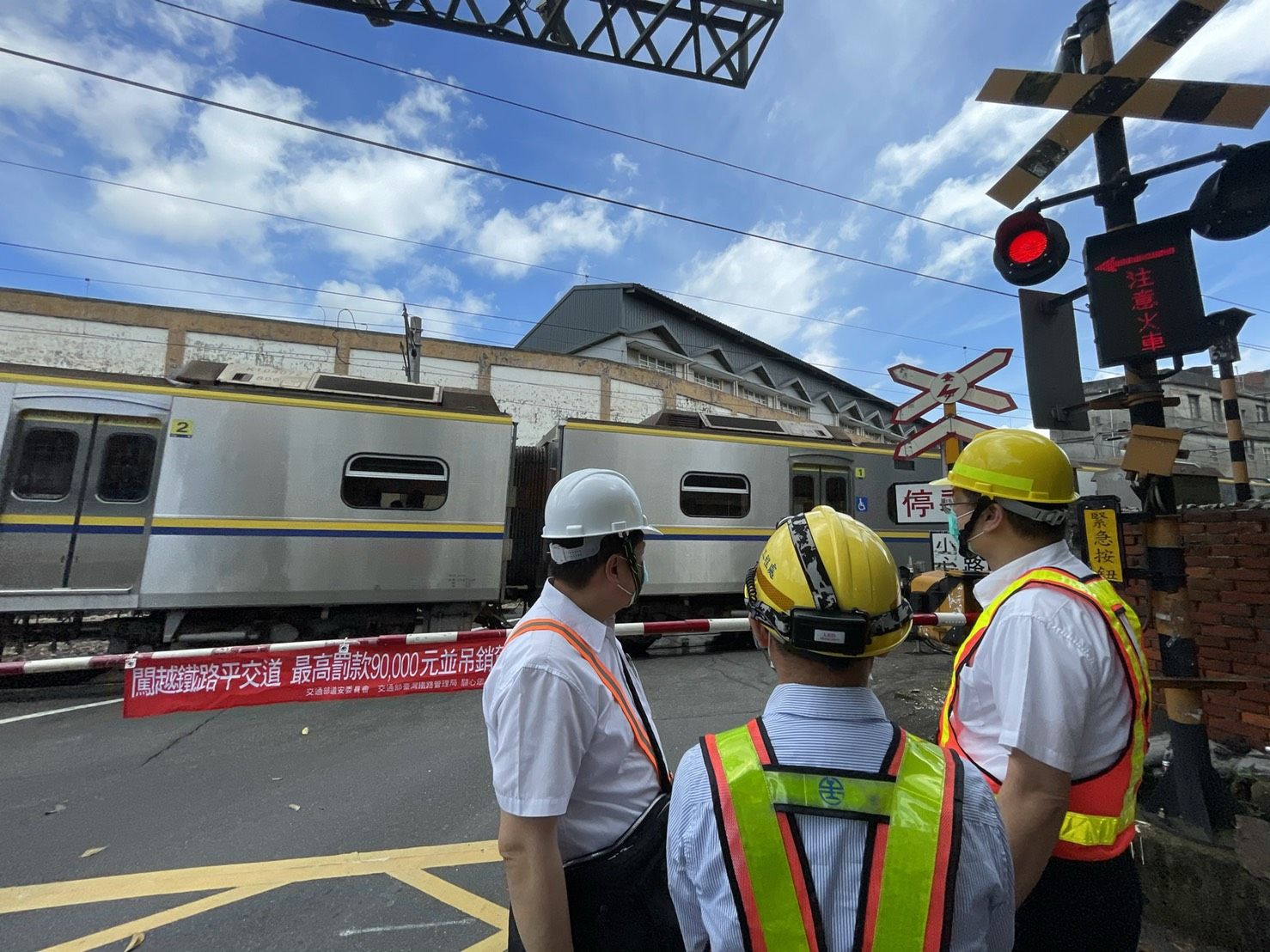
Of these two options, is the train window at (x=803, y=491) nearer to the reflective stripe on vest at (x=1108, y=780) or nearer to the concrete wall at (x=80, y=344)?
the reflective stripe on vest at (x=1108, y=780)

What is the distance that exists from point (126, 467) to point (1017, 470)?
8355mm

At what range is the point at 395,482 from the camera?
751cm

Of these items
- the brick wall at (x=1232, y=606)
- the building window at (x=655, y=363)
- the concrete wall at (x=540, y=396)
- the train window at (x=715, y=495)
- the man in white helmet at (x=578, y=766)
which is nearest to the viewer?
the man in white helmet at (x=578, y=766)

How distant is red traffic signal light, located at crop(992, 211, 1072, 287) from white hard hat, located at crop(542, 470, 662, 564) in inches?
107

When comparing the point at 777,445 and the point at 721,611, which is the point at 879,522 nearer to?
the point at 777,445

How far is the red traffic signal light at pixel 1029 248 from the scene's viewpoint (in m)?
3.04

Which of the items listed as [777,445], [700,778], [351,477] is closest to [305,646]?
[351,477]

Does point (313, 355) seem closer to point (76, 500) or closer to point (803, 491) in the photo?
point (76, 500)

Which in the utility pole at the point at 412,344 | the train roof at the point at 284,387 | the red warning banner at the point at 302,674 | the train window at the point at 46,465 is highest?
the utility pole at the point at 412,344

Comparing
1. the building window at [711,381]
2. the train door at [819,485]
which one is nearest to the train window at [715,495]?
the train door at [819,485]

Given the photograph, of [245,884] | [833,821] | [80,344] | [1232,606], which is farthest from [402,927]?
[80,344]

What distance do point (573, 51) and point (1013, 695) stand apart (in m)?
7.55

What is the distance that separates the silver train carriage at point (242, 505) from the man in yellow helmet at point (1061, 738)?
22.3ft

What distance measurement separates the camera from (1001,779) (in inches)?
60.6
